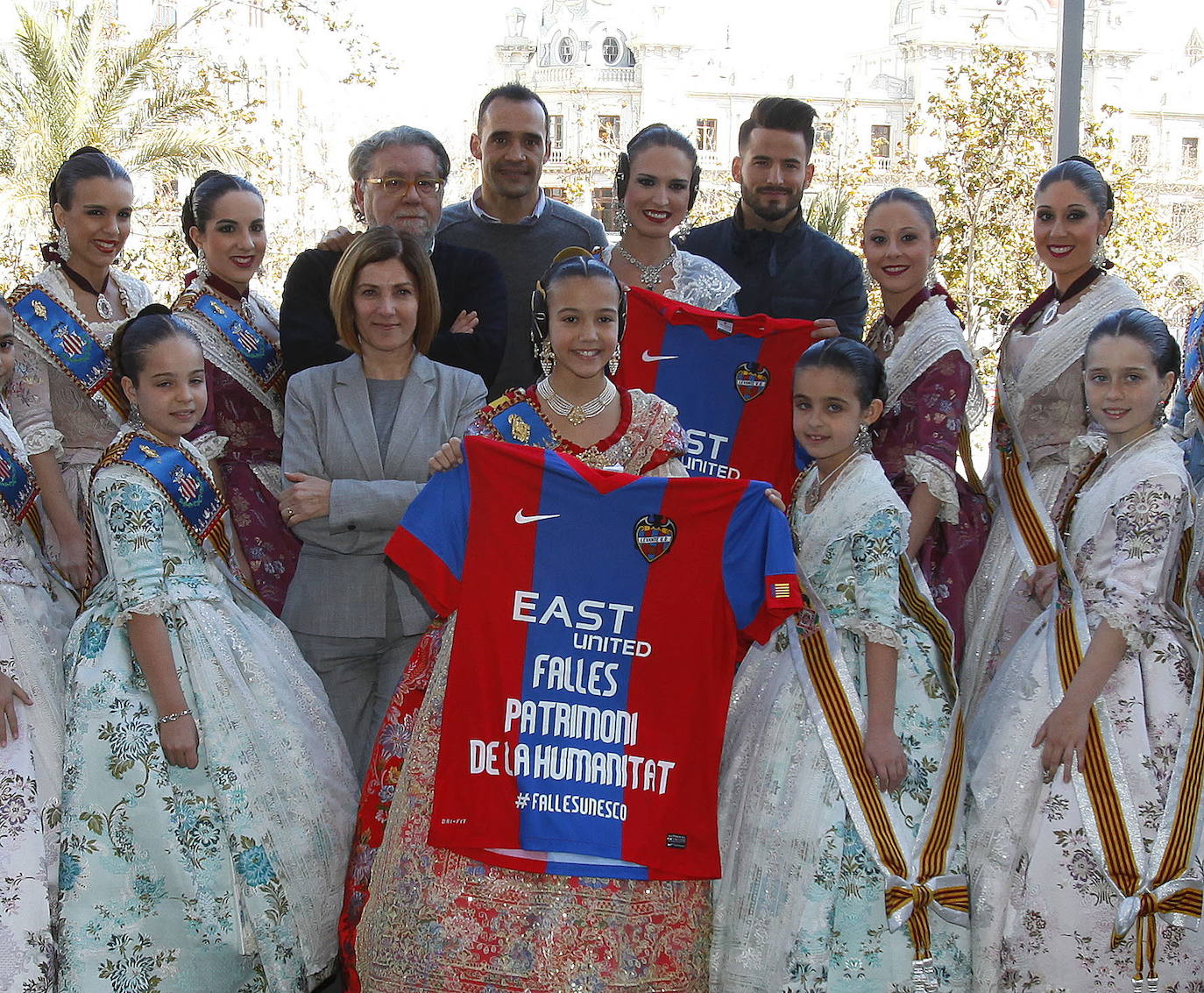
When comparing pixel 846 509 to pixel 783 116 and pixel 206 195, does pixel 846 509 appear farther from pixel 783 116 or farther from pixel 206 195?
pixel 206 195

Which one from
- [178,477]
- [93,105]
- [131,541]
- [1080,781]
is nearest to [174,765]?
[131,541]

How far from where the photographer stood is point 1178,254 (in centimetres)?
1491

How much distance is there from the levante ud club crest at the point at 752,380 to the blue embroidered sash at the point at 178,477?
144cm

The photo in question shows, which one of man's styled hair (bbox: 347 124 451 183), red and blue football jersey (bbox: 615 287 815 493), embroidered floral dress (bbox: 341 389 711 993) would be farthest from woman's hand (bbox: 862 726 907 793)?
man's styled hair (bbox: 347 124 451 183)

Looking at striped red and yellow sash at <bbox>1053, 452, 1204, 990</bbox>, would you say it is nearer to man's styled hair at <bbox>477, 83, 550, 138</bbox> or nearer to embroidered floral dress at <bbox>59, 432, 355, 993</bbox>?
embroidered floral dress at <bbox>59, 432, 355, 993</bbox>

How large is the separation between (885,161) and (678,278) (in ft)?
38.5

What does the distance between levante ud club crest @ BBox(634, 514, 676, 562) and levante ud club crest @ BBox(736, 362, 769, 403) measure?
74cm

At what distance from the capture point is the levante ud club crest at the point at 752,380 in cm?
345

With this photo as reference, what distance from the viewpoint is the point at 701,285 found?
3674mm

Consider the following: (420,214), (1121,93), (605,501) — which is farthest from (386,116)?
(605,501)

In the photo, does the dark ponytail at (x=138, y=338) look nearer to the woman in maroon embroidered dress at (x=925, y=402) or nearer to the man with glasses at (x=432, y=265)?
the man with glasses at (x=432, y=265)

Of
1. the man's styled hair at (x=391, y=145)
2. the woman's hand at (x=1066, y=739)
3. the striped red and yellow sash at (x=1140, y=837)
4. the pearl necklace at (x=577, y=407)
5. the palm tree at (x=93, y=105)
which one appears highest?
the palm tree at (x=93, y=105)

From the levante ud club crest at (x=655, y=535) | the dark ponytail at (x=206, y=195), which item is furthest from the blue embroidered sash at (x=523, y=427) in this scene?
the dark ponytail at (x=206, y=195)

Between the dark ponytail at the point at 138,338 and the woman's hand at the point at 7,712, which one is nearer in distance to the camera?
the woman's hand at the point at 7,712
